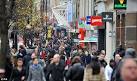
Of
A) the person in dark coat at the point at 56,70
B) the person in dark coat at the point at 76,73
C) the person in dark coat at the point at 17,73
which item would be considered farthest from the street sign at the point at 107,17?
the person in dark coat at the point at 76,73

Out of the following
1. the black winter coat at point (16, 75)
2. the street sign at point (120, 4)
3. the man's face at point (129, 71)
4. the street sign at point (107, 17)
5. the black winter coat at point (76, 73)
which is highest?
the street sign at point (120, 4)

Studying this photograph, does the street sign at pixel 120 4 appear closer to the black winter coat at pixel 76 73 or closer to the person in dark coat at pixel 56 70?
the person in dark coat at pixel 56 70

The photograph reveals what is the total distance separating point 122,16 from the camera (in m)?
35.5

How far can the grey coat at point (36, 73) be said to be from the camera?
57.0ft

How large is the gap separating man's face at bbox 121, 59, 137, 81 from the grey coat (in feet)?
41.4

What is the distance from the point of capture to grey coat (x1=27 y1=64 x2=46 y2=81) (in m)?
17.4

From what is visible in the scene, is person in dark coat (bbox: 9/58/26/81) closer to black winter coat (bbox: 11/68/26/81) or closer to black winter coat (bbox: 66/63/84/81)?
black winter coat (bbox: 11/68/26/81)

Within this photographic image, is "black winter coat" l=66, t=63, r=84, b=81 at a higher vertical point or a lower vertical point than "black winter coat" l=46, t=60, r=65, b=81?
higher

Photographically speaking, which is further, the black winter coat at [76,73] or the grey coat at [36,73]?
the grey coat at [36,73]

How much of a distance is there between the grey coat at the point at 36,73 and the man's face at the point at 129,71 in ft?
41.4

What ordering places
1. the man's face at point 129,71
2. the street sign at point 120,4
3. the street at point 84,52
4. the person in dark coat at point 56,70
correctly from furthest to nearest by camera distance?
1. the street sign at point 120,4
2. the person in dark coat at point 56,70
3. the street at point 84,52
4. the man's face at point 129,71

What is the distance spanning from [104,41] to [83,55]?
15.3 m

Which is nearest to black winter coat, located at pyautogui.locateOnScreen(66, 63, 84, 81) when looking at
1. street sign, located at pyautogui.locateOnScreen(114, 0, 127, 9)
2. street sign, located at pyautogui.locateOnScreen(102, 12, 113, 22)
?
street sign, located at pyautogui.locateOnScreen(114, 0, 127, 9)

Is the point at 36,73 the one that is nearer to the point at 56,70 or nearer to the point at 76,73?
the point at 56,70
